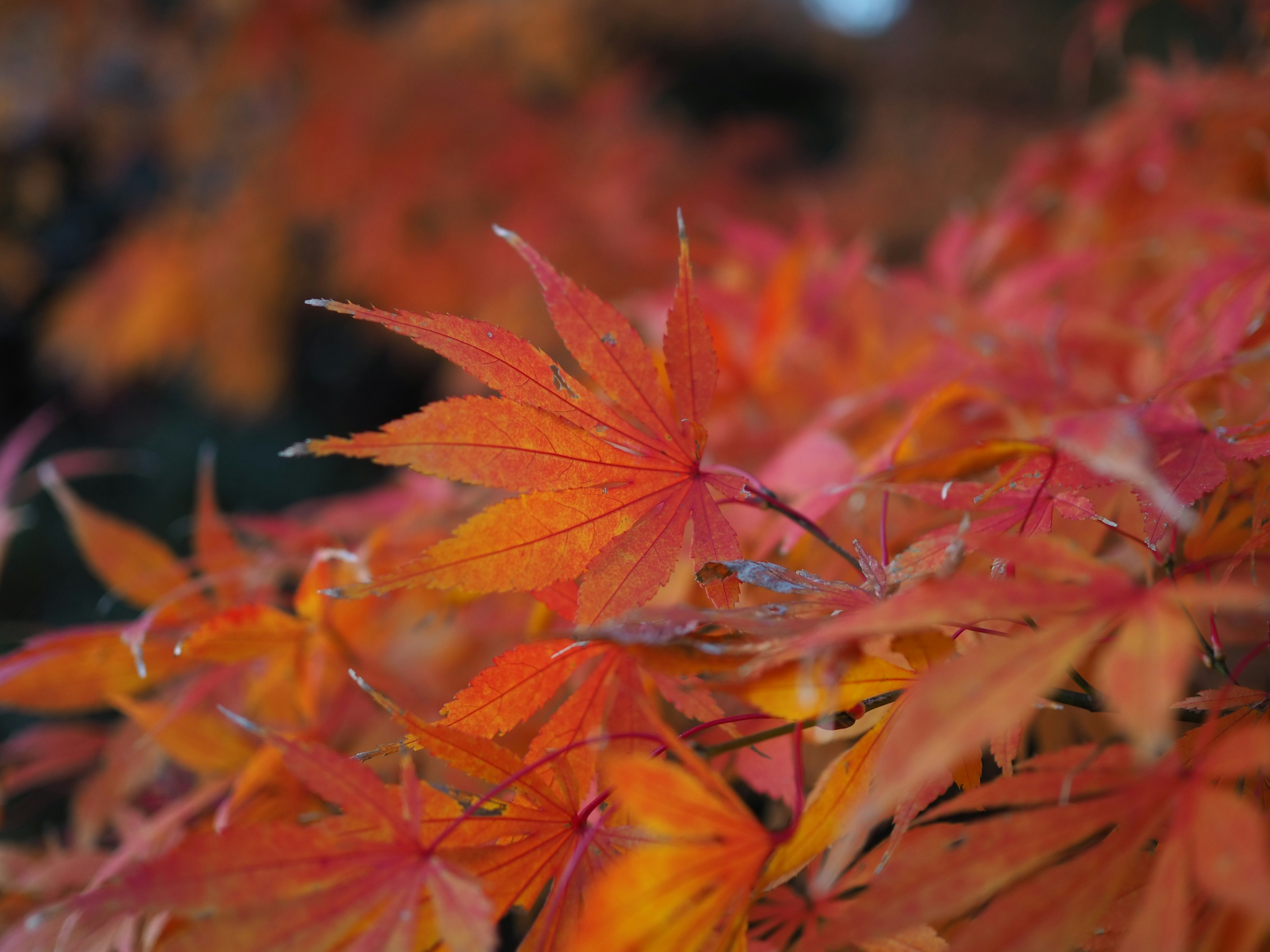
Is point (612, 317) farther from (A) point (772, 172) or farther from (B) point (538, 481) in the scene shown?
(A) point (772, 172)

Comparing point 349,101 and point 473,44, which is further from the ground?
point 473,44

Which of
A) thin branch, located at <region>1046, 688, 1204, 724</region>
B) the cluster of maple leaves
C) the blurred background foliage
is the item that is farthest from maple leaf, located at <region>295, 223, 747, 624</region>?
the blurred background foliage

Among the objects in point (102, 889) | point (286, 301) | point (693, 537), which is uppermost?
point (693, 537)

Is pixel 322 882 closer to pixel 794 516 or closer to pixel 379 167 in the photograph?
pixel 794 516

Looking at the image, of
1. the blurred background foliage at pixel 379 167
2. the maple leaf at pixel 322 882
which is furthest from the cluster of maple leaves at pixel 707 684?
the blurred background foliage at pixel 379 167

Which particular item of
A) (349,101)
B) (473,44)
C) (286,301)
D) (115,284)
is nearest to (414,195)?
(349,101)

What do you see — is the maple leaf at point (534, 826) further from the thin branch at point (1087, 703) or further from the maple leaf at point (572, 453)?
the thin branch at point (1087, 703)

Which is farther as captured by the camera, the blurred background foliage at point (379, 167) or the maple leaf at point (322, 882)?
the blurred background foliage at point (379, 167)
